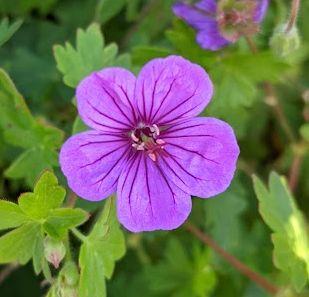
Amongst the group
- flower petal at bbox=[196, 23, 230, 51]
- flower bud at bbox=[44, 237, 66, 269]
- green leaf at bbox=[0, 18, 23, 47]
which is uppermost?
green leaf at bbox=[0, 18, 23, 47]

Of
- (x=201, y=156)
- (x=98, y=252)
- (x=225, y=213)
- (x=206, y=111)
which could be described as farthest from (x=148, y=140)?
(x=225, y=213)

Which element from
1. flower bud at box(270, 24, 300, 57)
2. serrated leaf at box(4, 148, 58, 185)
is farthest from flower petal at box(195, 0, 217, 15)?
serrated leaf at box(4, 148, 58, 185)

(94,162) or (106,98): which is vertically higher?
(106,98)

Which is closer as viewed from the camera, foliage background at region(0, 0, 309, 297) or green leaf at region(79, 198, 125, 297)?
green leaf at region(79, 198, 125, 297)

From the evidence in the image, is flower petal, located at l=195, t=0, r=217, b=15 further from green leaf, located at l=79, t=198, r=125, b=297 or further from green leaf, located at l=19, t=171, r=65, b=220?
green leaf, located at l=19, t=171, r=65, b=220

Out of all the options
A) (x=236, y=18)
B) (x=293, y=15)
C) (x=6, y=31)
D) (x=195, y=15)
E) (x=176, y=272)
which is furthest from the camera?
(x=176, y=272)

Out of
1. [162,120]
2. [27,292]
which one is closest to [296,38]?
[162,120]

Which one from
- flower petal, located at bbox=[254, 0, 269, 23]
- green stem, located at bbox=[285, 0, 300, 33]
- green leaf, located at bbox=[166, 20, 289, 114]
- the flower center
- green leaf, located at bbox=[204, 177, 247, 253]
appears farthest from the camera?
green leaf, located at bbox=[204, 177, 247, 253]

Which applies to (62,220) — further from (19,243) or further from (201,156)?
(201,156)
